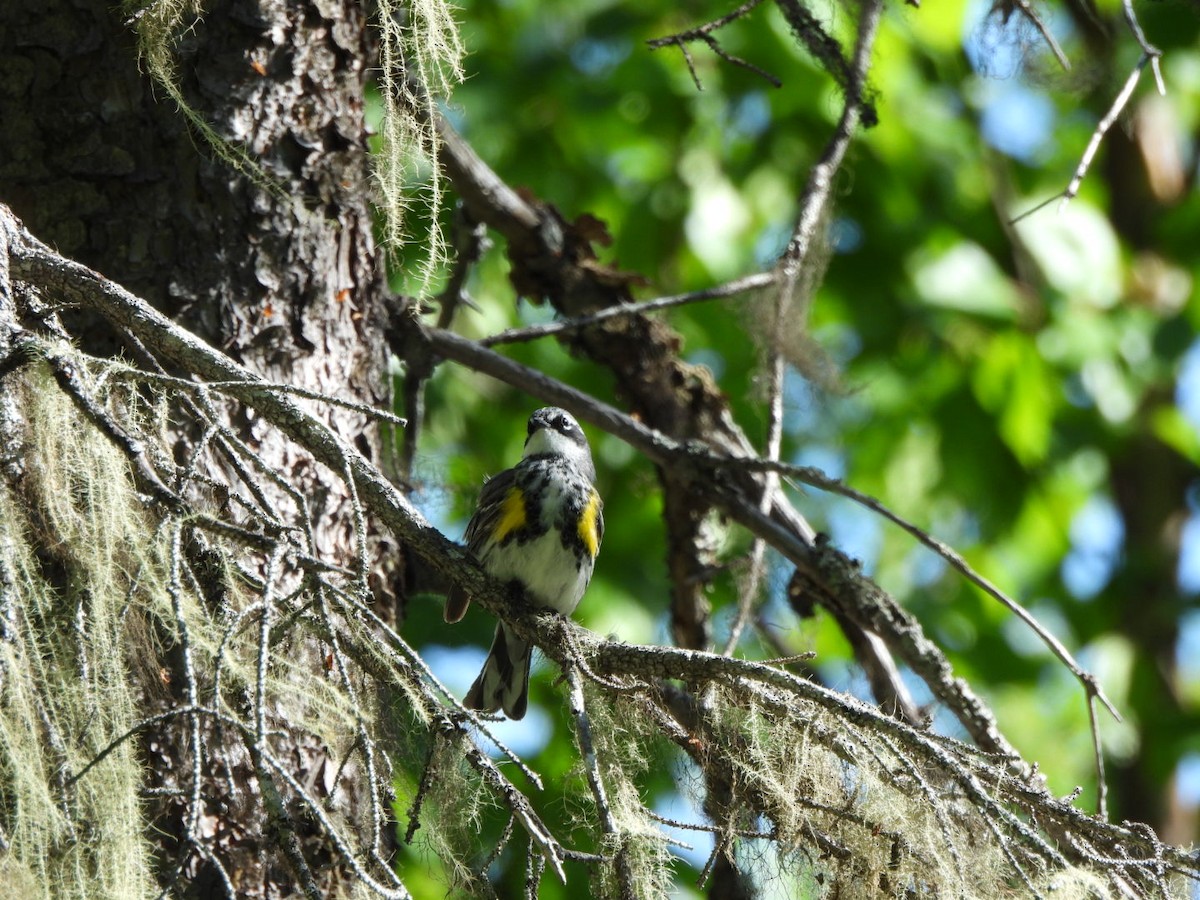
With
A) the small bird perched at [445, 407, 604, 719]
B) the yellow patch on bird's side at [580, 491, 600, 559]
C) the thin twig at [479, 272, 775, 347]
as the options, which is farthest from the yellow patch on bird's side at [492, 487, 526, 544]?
the thin twig at [479, 272, 775, 347]

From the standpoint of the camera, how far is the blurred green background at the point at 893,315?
562 centimetres

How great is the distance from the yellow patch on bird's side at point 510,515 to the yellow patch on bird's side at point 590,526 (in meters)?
0.21

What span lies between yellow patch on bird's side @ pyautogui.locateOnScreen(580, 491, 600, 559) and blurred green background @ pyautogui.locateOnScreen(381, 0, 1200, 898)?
0.67 meters

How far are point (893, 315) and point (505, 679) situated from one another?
2.79m

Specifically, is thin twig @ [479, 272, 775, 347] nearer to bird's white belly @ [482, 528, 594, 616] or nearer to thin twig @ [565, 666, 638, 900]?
bird's white belly @ [482, 528, 594, 616]

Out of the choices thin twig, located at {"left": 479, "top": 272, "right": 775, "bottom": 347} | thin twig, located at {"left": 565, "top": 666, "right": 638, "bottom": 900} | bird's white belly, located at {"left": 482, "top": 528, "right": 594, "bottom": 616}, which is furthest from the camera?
bird's white belly, located at {"left": 482, "top": 528, "right": 594, "bottom": 616}

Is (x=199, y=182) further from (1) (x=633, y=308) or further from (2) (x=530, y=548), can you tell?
(2) (x=530, y=548)

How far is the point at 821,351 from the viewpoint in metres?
4.04

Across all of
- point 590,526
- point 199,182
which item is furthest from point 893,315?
point 199,182

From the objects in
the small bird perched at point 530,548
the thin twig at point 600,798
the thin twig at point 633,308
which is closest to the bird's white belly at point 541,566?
the small bird perched at point 530,548

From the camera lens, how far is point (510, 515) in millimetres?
4090

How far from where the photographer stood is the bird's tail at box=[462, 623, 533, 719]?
4.07 m

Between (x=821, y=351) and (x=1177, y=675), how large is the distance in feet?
16.1

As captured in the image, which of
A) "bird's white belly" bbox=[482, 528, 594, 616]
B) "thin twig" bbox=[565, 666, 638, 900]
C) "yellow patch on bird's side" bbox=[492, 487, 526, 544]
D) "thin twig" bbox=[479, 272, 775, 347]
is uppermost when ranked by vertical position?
"thin twig" bbox=[479, 272, 775, 347]
